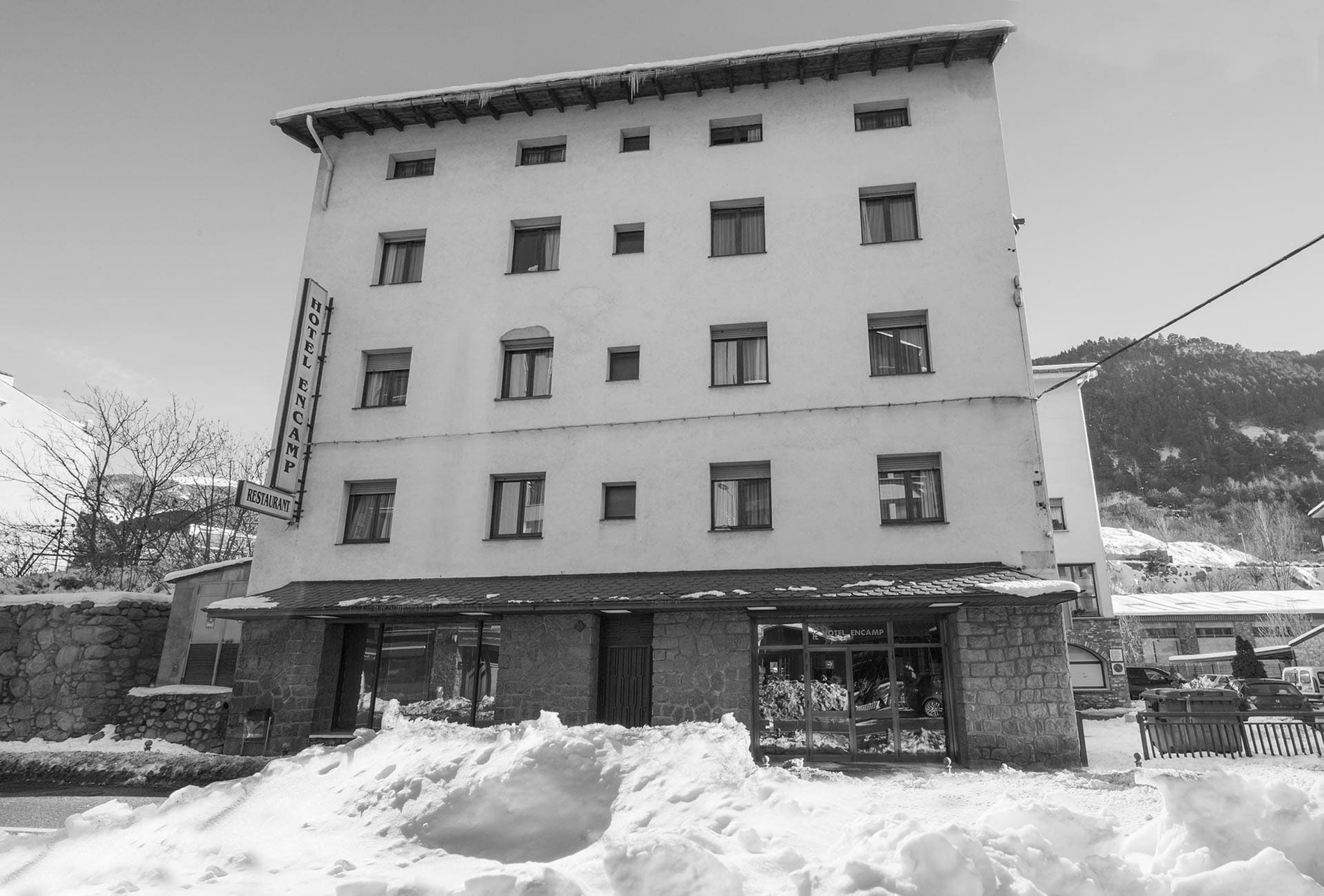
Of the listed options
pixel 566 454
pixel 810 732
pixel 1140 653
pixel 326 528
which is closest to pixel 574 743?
pixel 810 732

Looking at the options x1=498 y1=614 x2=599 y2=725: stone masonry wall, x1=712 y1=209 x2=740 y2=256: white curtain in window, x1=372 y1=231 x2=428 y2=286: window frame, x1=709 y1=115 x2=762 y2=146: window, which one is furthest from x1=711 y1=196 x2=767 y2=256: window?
x1=498 y1=614 x2=599 y2=725: stone masonry wall

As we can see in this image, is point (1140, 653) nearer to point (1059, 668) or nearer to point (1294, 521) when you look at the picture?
point (1059, 668)

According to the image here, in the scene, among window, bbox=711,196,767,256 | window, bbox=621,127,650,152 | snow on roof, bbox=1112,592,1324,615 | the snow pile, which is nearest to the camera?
the snow pile

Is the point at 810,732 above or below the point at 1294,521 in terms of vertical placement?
below

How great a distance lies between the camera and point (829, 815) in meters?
→ 3.18

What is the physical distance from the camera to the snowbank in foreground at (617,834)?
102 inches

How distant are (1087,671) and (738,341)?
16844 mm

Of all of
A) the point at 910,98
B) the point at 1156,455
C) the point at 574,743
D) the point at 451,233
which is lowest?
the point at 574,743

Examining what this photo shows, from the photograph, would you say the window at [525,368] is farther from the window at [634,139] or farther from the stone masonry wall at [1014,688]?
the stone masonry wall at [1014,688]

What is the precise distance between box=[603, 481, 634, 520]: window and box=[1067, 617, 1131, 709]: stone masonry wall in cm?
1676

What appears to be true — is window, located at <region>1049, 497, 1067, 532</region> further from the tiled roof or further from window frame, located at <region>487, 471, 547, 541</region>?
window frame, located at <region>487, 471, 547, 541</region>

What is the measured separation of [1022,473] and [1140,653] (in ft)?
117

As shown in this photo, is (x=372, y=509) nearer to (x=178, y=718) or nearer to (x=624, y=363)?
(x=178, y=718)

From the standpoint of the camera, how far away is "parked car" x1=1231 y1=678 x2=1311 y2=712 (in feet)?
64.3
